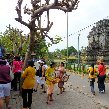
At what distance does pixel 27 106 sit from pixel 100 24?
49079mm

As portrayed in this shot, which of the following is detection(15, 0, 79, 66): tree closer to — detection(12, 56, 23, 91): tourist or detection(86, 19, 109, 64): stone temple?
detection(12, 56, 23, 91): tourist

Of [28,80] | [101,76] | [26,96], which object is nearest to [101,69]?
[101,76]

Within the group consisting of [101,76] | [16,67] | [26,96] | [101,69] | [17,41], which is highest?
[17,41]

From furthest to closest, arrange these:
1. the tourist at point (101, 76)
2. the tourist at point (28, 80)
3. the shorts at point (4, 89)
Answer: the tourist at point (101, 76)
the tourist at point (28, 80)
the shorts at point (4, 89)

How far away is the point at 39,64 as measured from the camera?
67.2ft

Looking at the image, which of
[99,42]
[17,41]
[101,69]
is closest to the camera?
[101,69]

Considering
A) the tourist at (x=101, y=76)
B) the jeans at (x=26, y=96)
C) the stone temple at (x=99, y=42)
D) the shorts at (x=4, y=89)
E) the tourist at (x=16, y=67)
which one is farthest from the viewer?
the stone temple at (x=99, y=42)

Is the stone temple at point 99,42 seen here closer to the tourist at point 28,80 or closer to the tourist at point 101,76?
the tourist at point 101,76

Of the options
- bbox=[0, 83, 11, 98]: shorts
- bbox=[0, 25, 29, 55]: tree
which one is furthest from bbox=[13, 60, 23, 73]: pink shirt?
bbox=[0, 83, 11, 98]: shorts

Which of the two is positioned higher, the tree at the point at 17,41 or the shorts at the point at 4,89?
the tree at the point at 17,41

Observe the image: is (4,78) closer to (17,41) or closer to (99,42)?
(17,41)

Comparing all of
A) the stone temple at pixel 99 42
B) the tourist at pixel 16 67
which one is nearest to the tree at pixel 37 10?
the tourist at pixel 16 67

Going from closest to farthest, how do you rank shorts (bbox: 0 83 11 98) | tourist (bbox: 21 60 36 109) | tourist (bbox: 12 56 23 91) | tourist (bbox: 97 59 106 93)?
1. shorts (bbox: 0 83 11 98)
2. tourist (bbox: 21 60 36 109)
3. tourist (bbox: 12 56 23 91)
4. tourist (bbox: 97 59 106 93)

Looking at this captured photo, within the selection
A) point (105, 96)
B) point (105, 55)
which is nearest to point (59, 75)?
point (105, 96)
